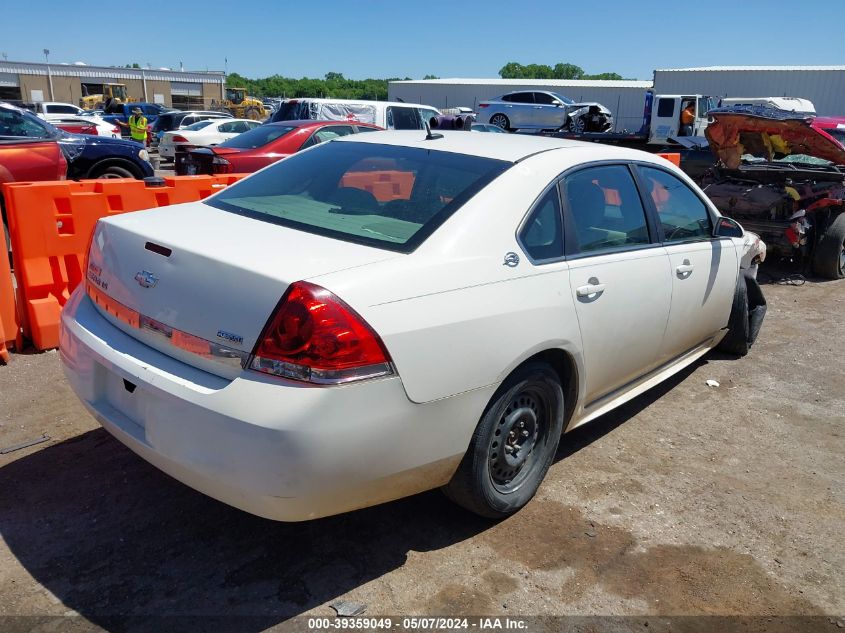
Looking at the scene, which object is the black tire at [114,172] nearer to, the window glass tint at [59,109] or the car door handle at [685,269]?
the car door handle at [685,269]

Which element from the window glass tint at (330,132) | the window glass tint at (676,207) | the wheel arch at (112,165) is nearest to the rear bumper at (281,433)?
the window glass tint at (676,207)

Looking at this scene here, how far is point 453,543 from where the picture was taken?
9.99ft

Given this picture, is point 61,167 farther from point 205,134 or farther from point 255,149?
point 205,134

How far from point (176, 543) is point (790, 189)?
26.7ft

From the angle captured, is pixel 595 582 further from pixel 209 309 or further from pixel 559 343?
pixel 209 309

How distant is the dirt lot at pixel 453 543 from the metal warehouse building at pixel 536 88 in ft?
146

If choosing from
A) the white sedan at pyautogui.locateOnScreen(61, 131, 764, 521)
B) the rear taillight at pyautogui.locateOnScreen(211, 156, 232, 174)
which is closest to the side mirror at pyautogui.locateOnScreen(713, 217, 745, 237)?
the white sedan at pyautogui.locateOnScreen(61, 131, 764, 521)

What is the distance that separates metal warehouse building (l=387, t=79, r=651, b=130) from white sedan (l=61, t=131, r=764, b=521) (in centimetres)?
4472

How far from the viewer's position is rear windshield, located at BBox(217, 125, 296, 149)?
9.39 meters

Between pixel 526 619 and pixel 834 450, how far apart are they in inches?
102

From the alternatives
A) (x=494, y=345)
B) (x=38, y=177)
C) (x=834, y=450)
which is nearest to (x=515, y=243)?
(x=494, y=345)

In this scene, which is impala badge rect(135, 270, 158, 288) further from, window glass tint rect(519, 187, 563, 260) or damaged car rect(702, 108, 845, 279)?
damaged car rect(702, 108, 845, 279)

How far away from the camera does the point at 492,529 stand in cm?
317

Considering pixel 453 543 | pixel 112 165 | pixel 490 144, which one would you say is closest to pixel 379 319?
pixel 453 543
